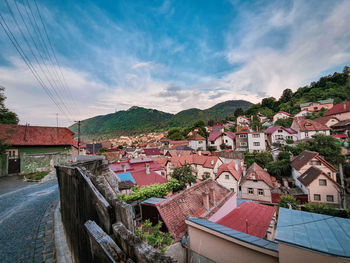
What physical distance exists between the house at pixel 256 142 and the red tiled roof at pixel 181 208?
2686 centimetres

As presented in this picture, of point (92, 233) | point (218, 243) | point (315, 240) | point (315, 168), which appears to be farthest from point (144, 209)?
point (315, 168)

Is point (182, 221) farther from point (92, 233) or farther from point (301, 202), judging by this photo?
point (301, 202)

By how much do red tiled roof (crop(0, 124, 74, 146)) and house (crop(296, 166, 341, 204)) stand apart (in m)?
29.9

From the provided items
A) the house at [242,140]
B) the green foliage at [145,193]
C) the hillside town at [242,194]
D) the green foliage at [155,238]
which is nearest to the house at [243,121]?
the hillside town at [242,194]

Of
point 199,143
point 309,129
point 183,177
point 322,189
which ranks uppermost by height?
point 309,129

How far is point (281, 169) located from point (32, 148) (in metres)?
35.3

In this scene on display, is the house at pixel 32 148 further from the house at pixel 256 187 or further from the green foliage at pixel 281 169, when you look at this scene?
the green foliage at pixel 281 169

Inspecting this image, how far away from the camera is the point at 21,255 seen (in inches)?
127

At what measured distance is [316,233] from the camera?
3520mm

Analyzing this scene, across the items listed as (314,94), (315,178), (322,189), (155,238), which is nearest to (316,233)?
(155,238)

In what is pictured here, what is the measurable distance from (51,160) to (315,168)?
31.9 meters

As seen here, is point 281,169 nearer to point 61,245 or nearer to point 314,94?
point 61,245

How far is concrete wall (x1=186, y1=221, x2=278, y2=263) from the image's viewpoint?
389cm

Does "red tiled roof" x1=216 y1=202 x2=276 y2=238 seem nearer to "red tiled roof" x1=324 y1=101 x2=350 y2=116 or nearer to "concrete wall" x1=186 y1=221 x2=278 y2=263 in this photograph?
"concrete wall" x1=186 y1=221 x2=278 y2=263
